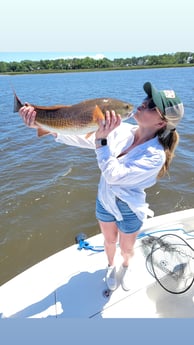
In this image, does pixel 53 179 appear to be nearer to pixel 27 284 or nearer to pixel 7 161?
pixel 7 161

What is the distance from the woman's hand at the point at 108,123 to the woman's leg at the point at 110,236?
0.96 meters

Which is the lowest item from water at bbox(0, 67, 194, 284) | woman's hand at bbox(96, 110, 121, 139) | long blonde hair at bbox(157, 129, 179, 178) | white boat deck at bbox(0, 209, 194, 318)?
water at bbox(0, 67, 194, 284)

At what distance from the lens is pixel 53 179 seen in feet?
28.0

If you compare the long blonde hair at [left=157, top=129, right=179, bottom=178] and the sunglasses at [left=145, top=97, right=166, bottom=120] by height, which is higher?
the sunglasses at [left=145, top=97, right=166, bottom=120]

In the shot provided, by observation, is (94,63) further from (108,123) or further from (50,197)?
(108,123)


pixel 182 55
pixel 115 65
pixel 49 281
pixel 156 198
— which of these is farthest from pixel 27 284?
pixel 182 55

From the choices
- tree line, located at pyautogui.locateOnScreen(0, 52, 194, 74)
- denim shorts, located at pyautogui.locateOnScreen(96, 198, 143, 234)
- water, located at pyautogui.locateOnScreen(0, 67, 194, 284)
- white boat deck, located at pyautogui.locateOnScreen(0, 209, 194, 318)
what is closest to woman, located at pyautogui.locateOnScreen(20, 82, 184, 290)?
denim shorts, located at pyautogui.locateOnScreen(96, 198, 143, 234)

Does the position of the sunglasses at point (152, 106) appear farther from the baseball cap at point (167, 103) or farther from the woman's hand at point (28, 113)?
the woman's hand at point (28, 113)

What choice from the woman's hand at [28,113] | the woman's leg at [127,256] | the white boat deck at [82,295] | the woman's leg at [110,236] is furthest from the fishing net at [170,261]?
the woman's hand at [28,113]

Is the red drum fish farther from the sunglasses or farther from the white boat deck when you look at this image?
the white boat deck

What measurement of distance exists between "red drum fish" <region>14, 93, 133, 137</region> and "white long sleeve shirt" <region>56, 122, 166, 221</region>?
239 mm

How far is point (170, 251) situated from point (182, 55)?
4151 inches

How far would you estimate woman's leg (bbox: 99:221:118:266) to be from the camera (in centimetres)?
310

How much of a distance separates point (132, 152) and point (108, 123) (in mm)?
364
